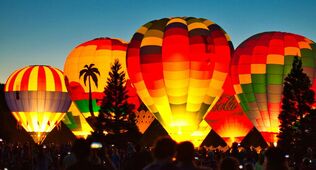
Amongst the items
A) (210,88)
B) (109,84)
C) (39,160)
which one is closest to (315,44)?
(210,88)

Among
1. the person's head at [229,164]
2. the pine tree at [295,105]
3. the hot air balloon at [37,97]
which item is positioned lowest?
the person's head at [229,164]

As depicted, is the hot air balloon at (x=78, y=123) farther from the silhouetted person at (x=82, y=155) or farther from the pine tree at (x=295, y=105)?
the silhouetted person at (x=82, y=155)

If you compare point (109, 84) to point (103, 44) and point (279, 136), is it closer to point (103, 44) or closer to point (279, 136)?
point (103, 44)

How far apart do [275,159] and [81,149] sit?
68.7 inches

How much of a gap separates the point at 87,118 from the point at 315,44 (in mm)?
12194

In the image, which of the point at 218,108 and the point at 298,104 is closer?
the point at 298,104

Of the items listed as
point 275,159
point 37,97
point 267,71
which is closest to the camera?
point 275,159

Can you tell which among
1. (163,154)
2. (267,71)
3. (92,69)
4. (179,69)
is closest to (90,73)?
(92,69)

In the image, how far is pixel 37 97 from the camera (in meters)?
37.1

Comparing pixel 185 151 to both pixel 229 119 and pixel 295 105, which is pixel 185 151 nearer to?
pixel 295 105

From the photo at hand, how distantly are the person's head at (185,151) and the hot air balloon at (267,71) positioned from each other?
22212 millimetres

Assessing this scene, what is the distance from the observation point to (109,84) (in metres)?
33.0

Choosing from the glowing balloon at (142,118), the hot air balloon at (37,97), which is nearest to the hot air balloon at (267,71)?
the glowing balloon at (142,118)

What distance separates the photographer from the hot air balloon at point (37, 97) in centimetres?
3712
